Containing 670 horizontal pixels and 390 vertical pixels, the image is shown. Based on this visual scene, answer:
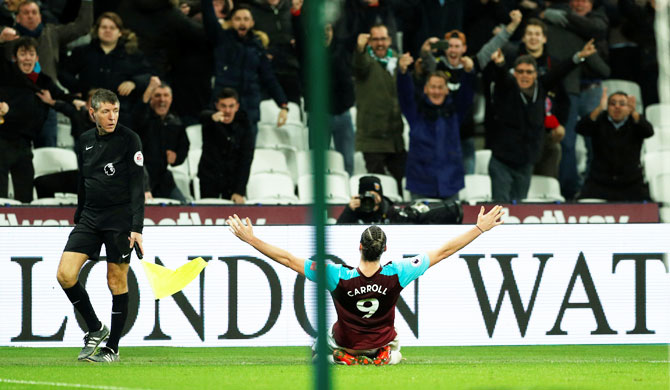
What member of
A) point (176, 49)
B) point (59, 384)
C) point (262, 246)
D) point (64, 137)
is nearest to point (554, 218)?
point (176, 49)

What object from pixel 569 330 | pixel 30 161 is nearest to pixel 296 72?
pixel 30 161

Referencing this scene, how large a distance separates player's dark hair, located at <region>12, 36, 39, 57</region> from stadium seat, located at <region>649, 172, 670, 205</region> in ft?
27.4

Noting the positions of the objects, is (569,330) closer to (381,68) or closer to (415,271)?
(415,271)

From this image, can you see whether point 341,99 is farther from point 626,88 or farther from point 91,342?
point 91,342

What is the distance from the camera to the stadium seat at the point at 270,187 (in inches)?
562

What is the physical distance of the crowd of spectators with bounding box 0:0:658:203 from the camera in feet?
44.7

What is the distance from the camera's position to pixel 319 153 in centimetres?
420

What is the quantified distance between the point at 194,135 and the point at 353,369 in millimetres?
6954

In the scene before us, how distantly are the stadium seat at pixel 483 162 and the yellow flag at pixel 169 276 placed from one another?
5.86 m

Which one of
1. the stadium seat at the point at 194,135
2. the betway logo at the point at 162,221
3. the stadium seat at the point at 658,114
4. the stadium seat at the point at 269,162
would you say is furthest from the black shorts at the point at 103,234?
the stadium seat at the point at 658,114

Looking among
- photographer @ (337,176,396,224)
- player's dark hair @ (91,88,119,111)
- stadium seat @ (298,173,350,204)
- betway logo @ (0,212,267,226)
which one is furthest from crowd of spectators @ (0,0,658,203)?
player's dark hair @ (91,88,119,111)

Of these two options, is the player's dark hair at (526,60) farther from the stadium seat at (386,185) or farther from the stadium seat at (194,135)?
the stadium seat at (194,135)

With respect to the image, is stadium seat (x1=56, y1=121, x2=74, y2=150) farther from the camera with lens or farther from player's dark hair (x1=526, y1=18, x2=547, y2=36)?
player's dark hair (x1=526, y1=18, x2=547, y2=36)

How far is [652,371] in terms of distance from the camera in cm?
934
